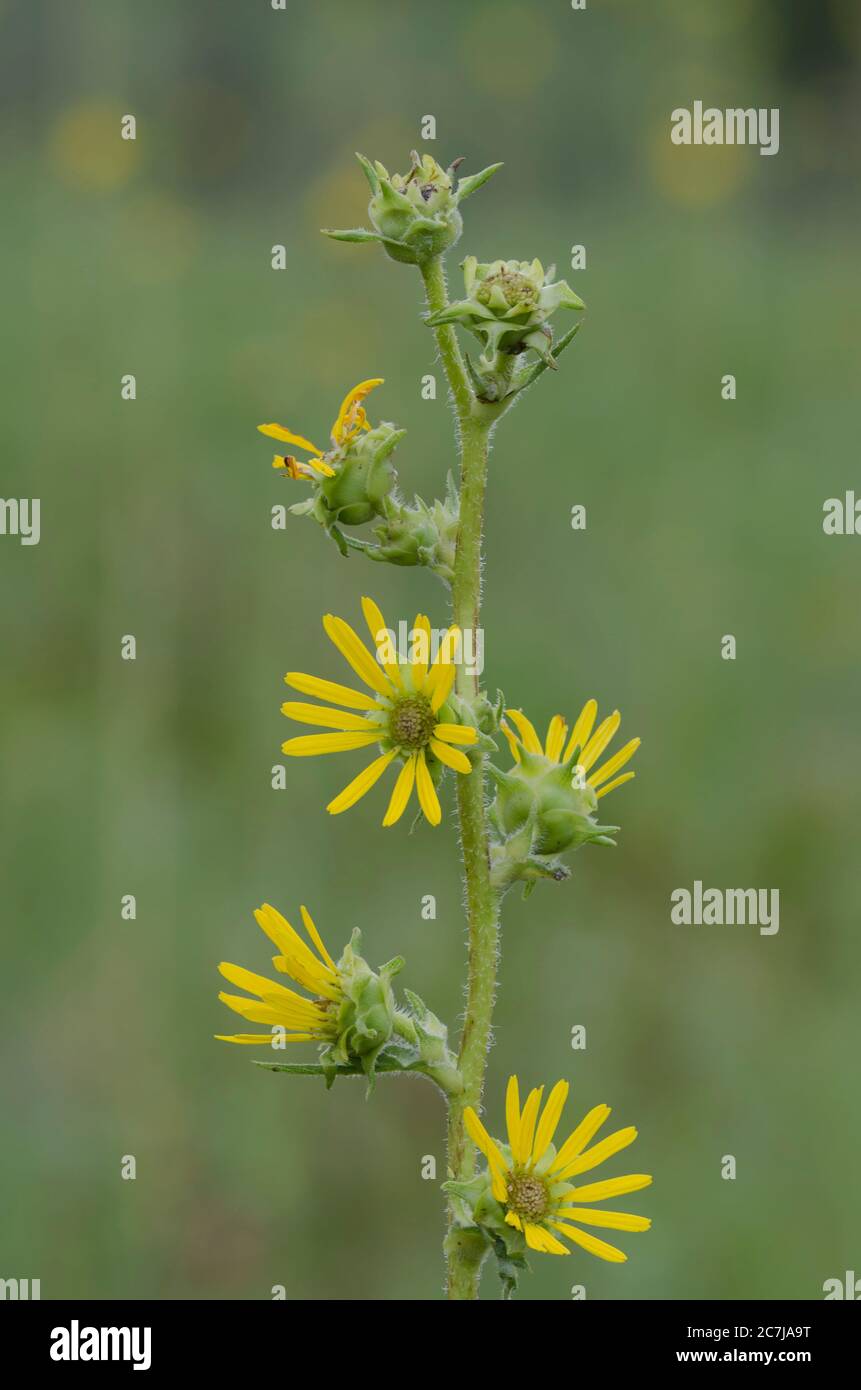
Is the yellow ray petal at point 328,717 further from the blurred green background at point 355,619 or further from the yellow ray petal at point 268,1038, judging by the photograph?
the blurred green background at point 355,619

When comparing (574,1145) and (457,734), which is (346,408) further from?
(574,1145)

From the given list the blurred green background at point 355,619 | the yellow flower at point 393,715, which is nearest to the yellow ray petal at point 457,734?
the yellow flower at point 393,715

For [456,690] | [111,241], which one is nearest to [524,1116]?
[456,690]

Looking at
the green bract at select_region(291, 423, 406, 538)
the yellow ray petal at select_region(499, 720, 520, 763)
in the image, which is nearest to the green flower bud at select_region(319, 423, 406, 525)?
the green bract at select_region(291, 423, 406, 538)

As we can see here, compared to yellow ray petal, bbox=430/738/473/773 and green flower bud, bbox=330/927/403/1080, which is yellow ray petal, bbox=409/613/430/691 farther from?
green flower bud, bbox=330/927/403/1080

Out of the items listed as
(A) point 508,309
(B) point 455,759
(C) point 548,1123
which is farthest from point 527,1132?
(A) point 508,309

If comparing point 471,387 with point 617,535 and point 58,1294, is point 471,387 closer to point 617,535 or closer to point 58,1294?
point 58,1294
